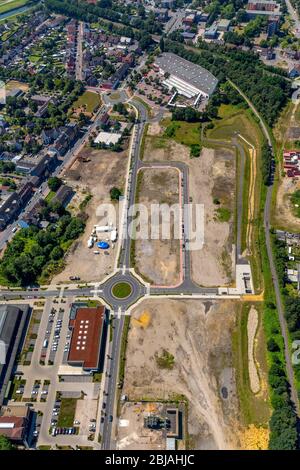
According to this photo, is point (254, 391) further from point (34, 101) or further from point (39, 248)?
point (34, 101)

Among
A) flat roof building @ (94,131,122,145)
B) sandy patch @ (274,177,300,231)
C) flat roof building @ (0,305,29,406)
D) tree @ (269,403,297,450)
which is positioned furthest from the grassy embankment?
flat roof building @ (0,305,29,406)

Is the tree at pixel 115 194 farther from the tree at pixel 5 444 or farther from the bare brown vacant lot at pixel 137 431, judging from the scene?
the tree at pixel 5 444

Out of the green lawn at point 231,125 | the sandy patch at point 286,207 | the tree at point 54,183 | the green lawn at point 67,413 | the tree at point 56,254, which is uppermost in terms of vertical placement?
the green lawn at point 231,125

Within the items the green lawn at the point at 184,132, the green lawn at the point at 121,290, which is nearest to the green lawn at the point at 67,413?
the green lawn at the point at 121,290

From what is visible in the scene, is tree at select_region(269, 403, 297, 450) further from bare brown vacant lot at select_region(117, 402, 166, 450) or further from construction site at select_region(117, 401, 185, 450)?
bare brown vacant lot at select_region(117, 402, 166, 450)

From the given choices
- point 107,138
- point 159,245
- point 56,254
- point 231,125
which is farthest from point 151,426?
point 231,125

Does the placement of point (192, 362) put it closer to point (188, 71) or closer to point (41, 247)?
point (41, 247)
